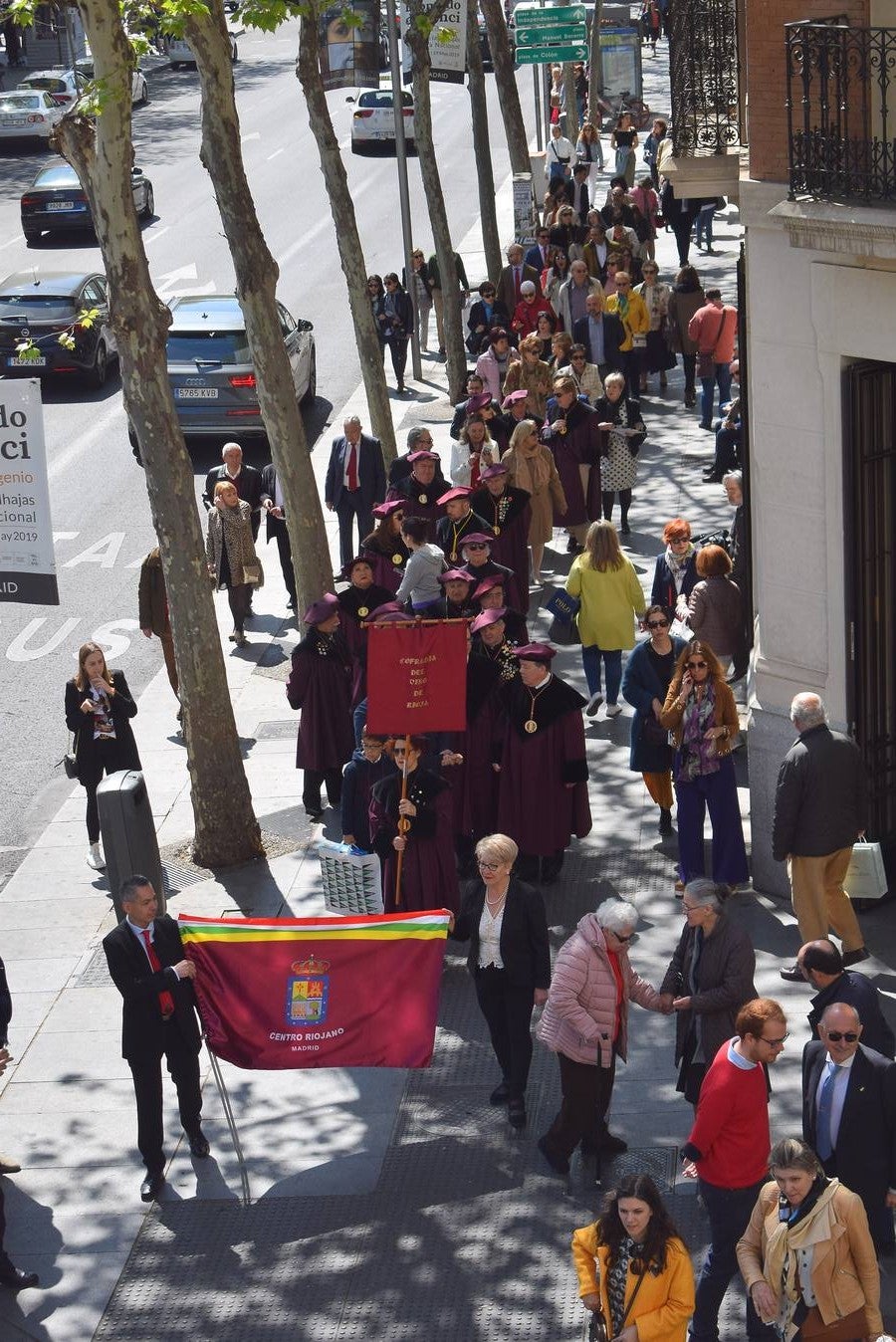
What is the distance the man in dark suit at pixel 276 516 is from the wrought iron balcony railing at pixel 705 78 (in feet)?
17.2

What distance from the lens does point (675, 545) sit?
557 inches

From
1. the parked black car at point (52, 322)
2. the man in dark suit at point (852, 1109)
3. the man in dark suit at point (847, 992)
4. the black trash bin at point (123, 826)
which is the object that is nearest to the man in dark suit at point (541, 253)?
the parked black car at point (52, 322)

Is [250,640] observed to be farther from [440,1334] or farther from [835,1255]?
[835,1255]

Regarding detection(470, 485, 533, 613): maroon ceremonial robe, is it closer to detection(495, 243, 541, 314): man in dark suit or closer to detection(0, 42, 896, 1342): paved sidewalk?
detection(0, 42, 896, 1342): paved sidewalk

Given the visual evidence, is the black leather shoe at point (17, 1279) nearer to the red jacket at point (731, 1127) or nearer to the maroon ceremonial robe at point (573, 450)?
the red jacket at point (731, 1127)

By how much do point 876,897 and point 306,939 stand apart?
3.68 meters

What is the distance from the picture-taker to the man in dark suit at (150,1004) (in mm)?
9305

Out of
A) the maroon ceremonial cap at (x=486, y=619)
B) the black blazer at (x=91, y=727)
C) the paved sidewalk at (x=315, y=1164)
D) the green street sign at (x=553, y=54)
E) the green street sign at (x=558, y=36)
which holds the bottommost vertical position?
the paved sidewalk at (x=315, y=1164)

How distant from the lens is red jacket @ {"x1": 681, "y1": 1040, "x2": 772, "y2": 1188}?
7602 millimetres

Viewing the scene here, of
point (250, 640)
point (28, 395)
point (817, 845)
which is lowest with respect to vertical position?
point (250, 640)

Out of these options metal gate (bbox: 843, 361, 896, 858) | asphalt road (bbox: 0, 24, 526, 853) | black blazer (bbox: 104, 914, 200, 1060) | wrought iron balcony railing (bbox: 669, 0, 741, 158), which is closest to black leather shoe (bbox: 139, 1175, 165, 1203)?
black blazer (bbox: 104, 914, 200, 1060)

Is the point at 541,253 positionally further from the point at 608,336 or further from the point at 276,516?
the point at 276,516

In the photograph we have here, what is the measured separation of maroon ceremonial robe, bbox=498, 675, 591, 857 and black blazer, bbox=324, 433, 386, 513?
695cm

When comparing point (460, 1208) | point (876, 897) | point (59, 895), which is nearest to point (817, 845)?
point (876, 897)
